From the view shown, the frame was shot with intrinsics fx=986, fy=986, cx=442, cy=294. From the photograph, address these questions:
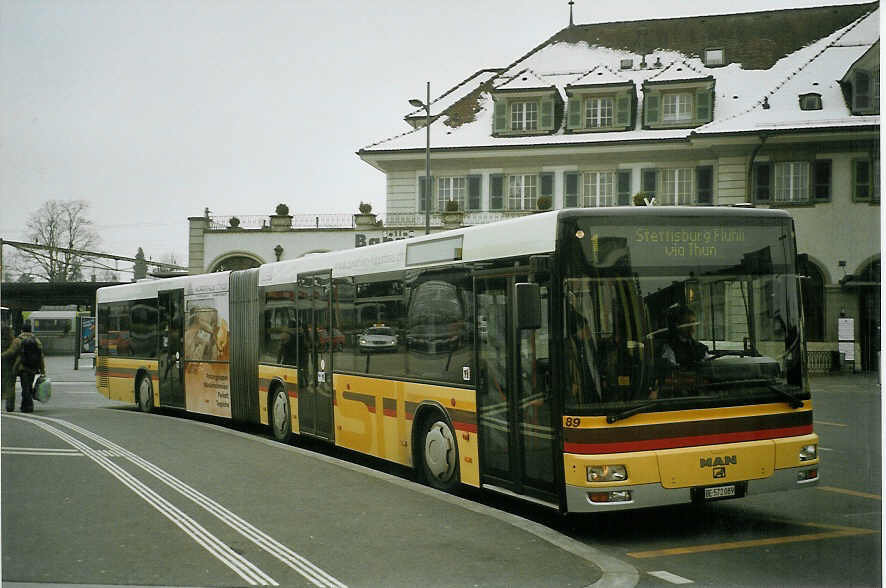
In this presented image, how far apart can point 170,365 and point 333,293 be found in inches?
280

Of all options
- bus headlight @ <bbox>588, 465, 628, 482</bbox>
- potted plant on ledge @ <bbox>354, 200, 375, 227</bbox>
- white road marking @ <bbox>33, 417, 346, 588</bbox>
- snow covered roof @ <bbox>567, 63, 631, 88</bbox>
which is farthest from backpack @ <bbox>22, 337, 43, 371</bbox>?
bus headlight @ <bbox>588, 465, 628, 482</bbox>

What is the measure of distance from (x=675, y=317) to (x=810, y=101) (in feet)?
17.3

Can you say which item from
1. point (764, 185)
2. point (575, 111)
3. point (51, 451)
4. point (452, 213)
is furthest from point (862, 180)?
point (452, 213)

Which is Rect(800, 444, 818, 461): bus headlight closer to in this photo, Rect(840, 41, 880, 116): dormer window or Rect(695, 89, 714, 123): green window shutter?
Rect(840, 41, 880, 116): dormer window

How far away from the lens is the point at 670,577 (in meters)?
6.63

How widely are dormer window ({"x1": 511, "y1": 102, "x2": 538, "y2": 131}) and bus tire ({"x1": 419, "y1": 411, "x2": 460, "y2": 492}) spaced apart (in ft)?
19.9

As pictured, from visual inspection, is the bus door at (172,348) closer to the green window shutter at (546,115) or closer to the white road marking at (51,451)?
the white road marking at (51,451)

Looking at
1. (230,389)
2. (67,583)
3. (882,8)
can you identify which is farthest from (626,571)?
(230,389)

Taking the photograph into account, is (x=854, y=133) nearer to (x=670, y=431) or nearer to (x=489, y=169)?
(x=670, y=431)

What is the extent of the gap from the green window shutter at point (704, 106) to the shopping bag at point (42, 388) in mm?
12000

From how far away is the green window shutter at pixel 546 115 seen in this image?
15594 mm

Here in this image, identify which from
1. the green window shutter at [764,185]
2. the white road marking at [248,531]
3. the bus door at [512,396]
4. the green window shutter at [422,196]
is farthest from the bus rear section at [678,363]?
the green window shutter at [422,196]

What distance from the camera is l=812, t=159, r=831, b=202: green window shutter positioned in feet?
26.7

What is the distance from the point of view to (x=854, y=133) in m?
9.45
